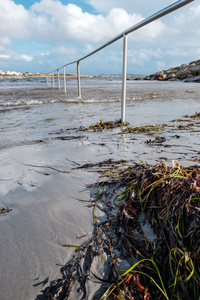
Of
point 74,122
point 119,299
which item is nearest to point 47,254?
point 119,299

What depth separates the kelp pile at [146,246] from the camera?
0.78 meters

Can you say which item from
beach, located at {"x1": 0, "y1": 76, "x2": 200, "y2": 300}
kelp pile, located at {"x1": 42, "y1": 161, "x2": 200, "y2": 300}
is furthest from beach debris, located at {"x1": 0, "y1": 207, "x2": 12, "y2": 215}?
kelp pile, located at {"x1": 42, "y1": 161, "x2": 200, "y2": 300}

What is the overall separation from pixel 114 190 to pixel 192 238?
2.01 feet

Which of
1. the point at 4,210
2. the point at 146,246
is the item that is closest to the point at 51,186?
the point at 4,210

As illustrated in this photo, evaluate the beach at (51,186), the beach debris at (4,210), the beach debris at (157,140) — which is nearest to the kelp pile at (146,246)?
the beach at (51,186)

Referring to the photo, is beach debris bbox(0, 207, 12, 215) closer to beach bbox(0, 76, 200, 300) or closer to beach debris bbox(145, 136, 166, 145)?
Result: beach bbox(0, 76, 200, 300)

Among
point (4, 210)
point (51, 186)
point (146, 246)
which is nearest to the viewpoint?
point (146, 246)

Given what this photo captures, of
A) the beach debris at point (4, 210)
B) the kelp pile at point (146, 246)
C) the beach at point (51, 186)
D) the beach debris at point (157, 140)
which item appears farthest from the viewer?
the beach debris at point (157, 140)

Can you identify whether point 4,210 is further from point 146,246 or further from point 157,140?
point 157,140

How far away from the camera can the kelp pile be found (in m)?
0.78

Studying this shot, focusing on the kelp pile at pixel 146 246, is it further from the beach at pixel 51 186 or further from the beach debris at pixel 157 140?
the beach debris at pixel 157 140

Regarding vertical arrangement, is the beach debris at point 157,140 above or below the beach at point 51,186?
above

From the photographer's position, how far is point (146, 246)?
940 mm

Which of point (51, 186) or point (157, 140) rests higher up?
point (157, 140)
